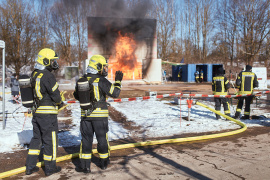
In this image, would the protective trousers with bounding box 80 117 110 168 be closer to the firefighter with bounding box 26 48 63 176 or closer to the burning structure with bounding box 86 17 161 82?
the firefighter with bounding box 26 48 63 176

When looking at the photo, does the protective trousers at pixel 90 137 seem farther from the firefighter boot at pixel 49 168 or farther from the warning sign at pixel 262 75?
the warning sign at pixel 262 75

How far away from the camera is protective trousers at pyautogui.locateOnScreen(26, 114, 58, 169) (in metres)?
3.67

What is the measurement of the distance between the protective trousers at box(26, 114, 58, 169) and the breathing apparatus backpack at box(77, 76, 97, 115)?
53 cm

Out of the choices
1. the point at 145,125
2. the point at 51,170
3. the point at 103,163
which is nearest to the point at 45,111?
the point at 51,170

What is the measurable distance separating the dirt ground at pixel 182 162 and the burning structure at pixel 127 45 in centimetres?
1984

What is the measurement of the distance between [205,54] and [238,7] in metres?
14.7

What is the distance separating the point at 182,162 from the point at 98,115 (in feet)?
5.27

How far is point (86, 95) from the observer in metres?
3.63

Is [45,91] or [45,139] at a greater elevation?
[45,91]

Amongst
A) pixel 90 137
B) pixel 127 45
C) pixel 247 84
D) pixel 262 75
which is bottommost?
pixel 90 137

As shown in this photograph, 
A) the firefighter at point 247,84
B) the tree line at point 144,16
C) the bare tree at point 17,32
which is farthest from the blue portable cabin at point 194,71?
the firefighter at point 247,84

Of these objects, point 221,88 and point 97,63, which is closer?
point 97,63

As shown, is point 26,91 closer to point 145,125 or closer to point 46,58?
point 46,58

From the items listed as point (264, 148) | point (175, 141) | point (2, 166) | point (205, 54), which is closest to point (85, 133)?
point (2, 166)
